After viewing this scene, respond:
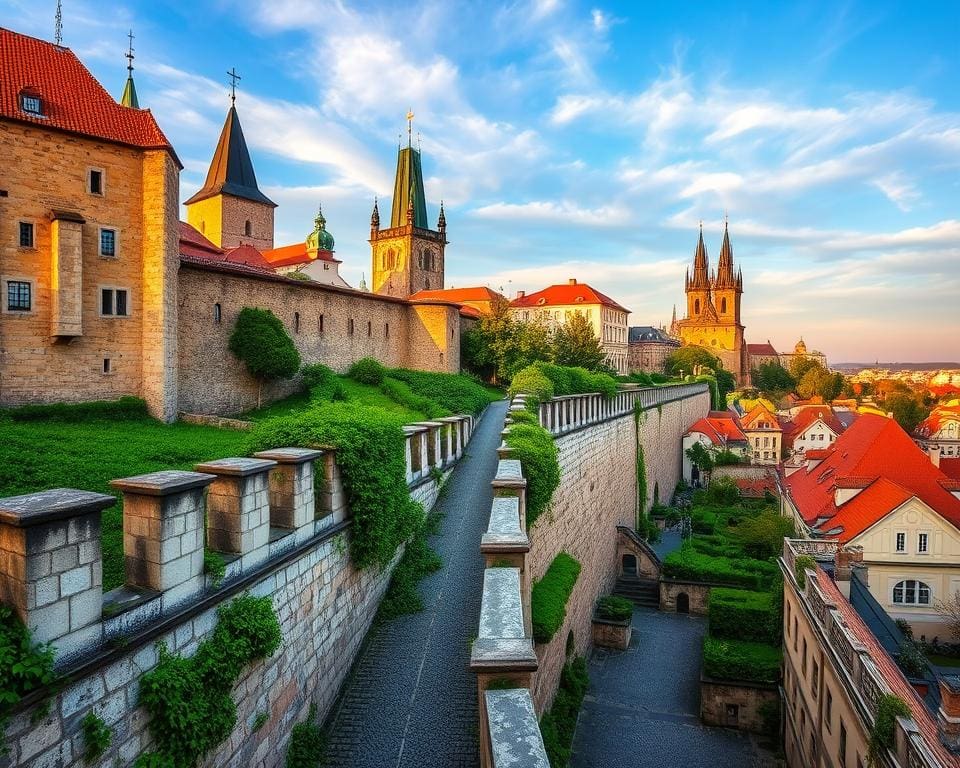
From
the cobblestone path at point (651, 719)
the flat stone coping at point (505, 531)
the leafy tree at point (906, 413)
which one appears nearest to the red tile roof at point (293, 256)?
the cobblestone path at point (651, 719)

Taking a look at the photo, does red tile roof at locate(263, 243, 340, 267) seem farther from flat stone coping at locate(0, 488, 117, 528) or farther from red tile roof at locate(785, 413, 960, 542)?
flat stone coping at locate(0, 488, 117, 528)

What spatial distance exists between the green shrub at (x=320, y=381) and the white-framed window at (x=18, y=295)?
10947mm

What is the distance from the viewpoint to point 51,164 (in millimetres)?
18188

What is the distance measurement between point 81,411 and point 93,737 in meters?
17.8

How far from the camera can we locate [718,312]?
13188 cm

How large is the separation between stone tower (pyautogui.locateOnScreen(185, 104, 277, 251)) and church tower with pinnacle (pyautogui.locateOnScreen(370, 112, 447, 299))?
21274 mm

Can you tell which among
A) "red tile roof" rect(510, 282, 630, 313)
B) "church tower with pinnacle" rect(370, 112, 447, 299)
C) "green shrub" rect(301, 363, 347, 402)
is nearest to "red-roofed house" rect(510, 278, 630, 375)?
"red tile roof" rect(510, 282, 630, 313)

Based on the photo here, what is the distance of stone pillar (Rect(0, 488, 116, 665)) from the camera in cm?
323

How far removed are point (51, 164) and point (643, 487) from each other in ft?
83.4

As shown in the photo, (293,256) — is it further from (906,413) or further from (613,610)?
(906,413)

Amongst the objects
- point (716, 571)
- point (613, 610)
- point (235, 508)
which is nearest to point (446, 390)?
point (613, 610)

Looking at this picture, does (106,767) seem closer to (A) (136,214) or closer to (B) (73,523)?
(B) (73,523)

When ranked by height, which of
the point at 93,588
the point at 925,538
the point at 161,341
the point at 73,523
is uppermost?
the point at 161,341

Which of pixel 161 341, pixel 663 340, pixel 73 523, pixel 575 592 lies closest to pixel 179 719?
pixel 73 523
